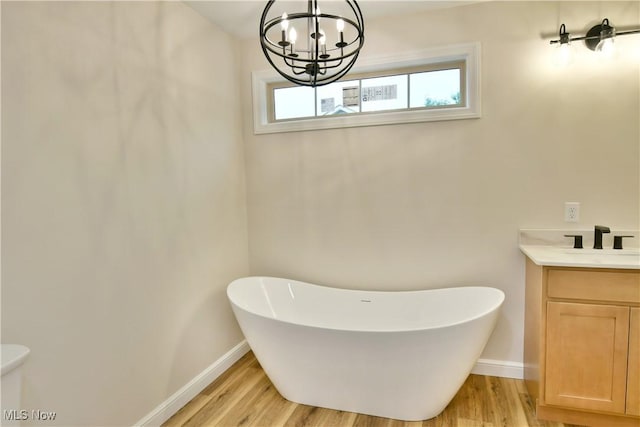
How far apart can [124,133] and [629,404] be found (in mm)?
2953

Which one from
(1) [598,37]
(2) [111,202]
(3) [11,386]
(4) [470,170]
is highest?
(1) [598,37]

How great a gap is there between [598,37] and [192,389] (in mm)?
3285

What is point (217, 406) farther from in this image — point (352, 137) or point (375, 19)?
point (375, 19)

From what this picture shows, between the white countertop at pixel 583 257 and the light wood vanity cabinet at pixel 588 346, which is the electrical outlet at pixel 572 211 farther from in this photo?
the light wood vanity cabinet at pixel 588 346

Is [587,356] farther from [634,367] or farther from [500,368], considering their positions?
[500,368]

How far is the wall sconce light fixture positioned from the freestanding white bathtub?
1574 mm

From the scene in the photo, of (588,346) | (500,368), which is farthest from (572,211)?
(500,368)

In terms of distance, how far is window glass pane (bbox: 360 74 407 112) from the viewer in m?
2.78

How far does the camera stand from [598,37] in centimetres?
222

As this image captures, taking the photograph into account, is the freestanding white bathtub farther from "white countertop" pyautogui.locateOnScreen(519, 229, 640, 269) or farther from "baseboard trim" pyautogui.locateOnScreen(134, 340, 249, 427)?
"baseboard trim" pyautogui.locateOnScreen(134, 340, 249, 427)

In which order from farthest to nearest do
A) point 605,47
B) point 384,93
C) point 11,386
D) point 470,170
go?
point 384,93 → point 470,170 → point 605,47 → point 11,386

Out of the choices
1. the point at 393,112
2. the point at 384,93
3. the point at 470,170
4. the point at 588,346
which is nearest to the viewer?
the point at 588,346

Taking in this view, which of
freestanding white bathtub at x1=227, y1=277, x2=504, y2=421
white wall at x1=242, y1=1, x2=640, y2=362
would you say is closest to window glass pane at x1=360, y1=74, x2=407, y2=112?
white wall at x1=242, y1=1, x2=640, y2=362

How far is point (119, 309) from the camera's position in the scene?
1.91 meters
